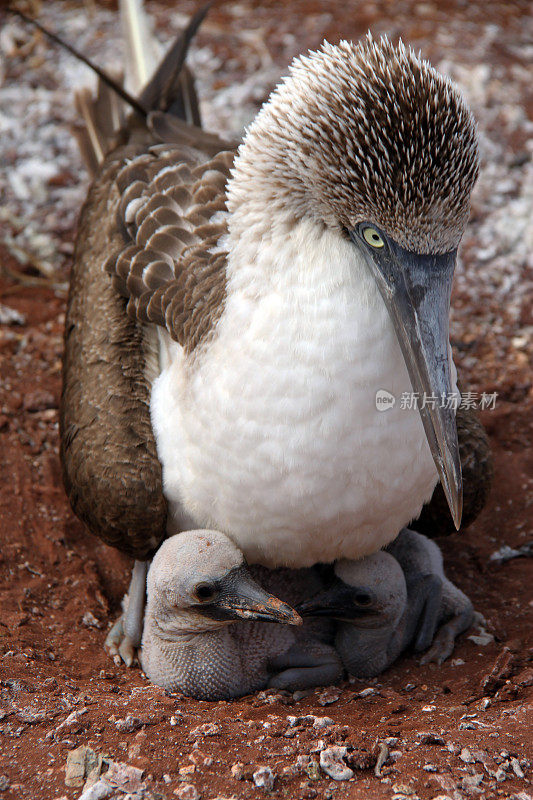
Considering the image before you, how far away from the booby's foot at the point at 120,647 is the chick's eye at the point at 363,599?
1084 millimetres

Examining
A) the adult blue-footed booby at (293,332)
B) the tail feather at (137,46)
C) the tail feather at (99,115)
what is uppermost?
the tail feather at (137,46)

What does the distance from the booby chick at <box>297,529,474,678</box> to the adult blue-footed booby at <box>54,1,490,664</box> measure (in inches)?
8.1

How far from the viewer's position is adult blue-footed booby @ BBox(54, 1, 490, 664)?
119 inches

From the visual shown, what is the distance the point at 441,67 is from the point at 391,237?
464cm

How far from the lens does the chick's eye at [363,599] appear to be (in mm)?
3868

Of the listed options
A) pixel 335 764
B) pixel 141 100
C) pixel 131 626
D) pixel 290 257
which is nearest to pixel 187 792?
pixel 335 764

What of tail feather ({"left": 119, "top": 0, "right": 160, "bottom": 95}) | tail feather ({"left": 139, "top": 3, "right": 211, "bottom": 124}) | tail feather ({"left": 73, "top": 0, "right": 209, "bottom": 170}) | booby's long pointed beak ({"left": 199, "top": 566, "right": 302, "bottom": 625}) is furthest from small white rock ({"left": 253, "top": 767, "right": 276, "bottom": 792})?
tail feather ({"left": 119, "top": 0, "right": 160, "bottom": 95})

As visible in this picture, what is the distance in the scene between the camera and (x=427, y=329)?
3107mm

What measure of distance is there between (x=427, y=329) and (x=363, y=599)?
1.37 meters

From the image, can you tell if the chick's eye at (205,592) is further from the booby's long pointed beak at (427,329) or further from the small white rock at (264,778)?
the booby's long pointed beak at (427,329)

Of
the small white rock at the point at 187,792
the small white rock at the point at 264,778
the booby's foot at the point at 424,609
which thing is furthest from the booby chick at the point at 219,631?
the small white rock at the point at 187,792

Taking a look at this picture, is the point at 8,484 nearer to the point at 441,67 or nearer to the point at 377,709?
the point at 377,709

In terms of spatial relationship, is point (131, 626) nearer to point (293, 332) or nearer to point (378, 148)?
point (293, 332)

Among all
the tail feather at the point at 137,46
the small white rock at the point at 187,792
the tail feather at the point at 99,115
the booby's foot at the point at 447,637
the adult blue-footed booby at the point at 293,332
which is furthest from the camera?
the tail feather at the point at 137,46
